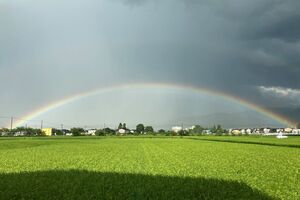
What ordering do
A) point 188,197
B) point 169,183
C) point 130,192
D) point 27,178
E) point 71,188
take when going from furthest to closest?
1. point 27,178
2. point 169,183
3. point 71,188
4. point 130,192
5. point 188,197

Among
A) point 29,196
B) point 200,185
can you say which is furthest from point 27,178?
point 200,185

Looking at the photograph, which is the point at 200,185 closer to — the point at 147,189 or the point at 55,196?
the point at 147,189

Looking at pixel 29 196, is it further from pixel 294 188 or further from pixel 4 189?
pixel 294 188

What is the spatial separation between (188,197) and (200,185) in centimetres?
346

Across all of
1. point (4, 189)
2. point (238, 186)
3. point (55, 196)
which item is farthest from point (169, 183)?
point (4, 189)

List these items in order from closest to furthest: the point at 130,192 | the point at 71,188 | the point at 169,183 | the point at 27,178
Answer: the point at 130,192, the point at 71,188, the point at 169,183, the point at 27,178

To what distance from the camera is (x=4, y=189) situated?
18297mm

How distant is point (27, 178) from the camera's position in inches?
902

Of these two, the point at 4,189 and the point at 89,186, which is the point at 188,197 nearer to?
the point at 89,186

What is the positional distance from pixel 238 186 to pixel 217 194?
2.87 m

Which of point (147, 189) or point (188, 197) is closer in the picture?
point (188, 197)

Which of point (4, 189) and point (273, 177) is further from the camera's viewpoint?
point (273, 177)

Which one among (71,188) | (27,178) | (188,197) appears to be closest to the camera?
(188,197)

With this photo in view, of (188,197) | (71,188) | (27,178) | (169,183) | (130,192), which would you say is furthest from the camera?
(27,178)
